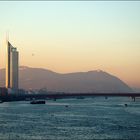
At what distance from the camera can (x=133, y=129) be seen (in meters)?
82.1

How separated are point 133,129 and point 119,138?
1402cm

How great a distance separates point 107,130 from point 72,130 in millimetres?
6103

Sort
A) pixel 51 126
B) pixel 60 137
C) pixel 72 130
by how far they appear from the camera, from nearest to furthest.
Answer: pixel 60 137, pixel 72 130, pixel 51 126

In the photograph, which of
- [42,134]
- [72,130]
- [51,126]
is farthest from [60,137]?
[51,126]

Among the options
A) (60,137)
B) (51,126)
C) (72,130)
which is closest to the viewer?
(60,137)

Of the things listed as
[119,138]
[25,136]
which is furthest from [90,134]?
[25,136]

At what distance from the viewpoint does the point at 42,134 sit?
72312 mm

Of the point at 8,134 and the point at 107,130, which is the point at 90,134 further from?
the point at 8,134

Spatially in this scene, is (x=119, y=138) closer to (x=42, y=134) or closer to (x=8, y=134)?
(x=42, y=134)

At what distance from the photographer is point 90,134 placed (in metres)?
72.6

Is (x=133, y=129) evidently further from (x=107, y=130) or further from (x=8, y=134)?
(x=8, y=134)

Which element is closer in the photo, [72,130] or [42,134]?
[42,134]

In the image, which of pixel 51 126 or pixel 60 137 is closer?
pixel 60 137

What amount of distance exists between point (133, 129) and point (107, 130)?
5800 mm
